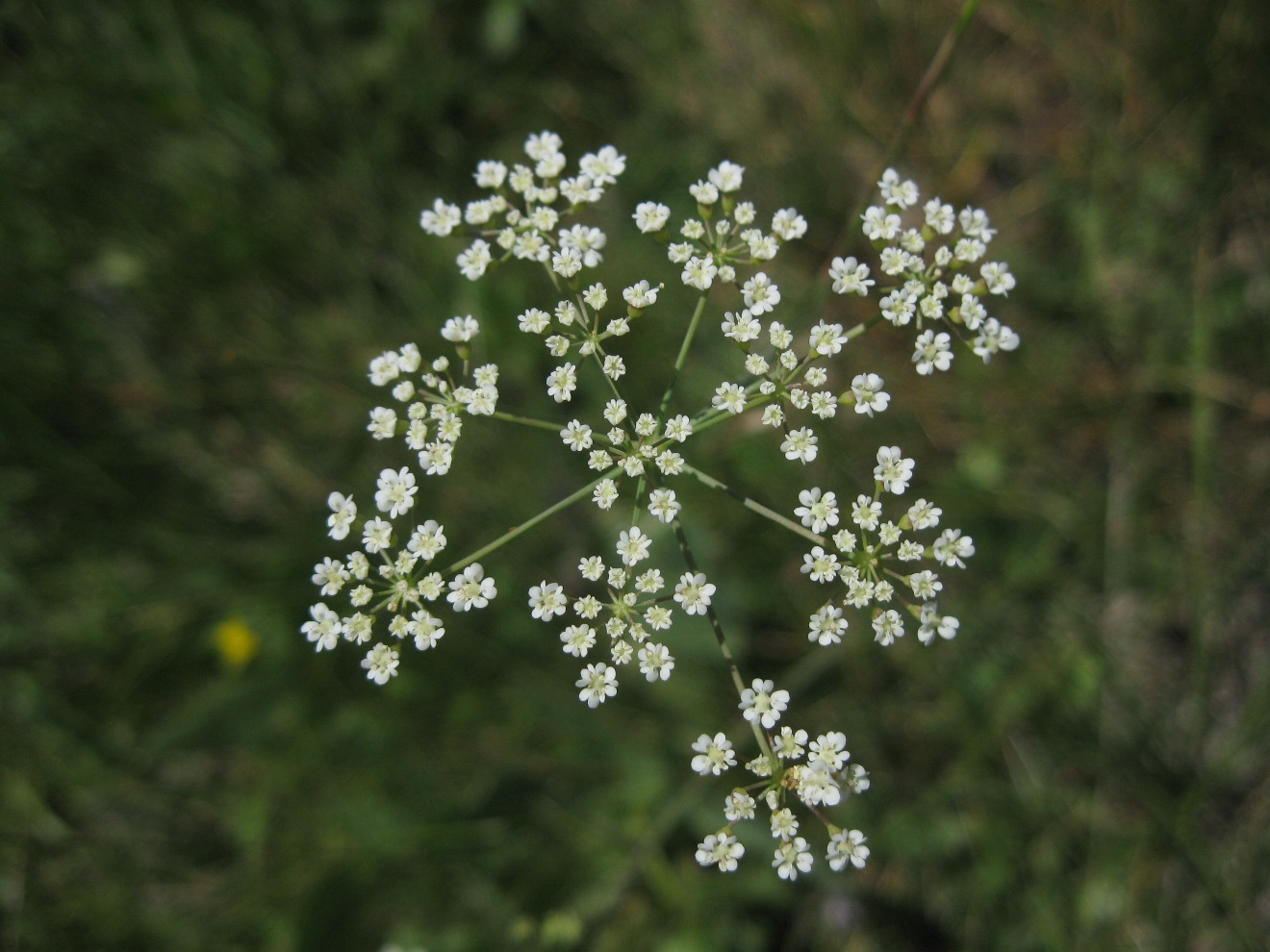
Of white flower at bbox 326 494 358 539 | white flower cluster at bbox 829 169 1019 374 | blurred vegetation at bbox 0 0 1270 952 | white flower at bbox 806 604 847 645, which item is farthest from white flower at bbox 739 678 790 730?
blurred vegetation at bbox 0 0 1270 952

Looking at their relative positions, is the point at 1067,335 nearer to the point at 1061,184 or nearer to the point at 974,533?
the point at 1061,184

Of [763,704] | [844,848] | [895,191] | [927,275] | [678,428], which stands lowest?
[844,848]

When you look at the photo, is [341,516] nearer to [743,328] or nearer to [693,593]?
[693,593]

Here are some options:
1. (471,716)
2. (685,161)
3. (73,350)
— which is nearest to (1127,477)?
(685,161)

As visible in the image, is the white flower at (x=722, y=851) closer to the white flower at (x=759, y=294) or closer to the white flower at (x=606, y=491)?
the white flower at (x=606, y=491)

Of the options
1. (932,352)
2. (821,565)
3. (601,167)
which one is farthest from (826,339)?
(601,167)

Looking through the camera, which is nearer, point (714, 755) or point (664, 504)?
point (714, 755)
